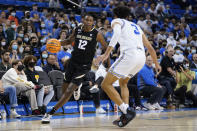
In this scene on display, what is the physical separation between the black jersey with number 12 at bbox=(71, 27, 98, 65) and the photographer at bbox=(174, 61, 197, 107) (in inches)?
253

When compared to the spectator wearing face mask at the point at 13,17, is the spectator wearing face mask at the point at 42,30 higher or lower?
lower

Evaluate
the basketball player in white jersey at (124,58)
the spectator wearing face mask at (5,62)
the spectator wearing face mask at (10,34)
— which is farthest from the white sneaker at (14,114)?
the spectator wearing face mask at (10,34)

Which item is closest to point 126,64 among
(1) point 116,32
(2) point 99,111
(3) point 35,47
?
(1) point 116,32

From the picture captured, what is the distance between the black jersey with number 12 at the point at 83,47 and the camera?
24.4 feet

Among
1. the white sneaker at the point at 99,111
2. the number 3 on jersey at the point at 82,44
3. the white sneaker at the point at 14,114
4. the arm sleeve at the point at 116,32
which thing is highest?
the arm sleeve at the point at 116,32

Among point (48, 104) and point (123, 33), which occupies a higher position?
point (123, 33)

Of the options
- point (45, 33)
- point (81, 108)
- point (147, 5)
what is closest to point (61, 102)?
point (81, 108)

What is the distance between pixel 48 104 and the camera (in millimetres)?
10438

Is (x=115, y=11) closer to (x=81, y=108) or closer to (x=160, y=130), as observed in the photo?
(x=160, y=130)

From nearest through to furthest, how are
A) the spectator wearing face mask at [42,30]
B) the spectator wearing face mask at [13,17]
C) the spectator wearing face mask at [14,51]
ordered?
the spectator wearing face mask at [14,51] < the spectator wearing face mask at [13,17] < the spectator wearing face mask at [42,30]

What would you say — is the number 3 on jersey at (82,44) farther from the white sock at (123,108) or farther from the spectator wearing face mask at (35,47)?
the spectator wearing face mask at (35,47)

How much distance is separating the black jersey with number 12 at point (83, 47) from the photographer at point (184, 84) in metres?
6.42

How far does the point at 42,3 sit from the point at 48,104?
8384 millimetres

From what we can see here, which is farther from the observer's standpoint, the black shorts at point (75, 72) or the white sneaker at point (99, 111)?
the white sneaker at point (99, 111)
